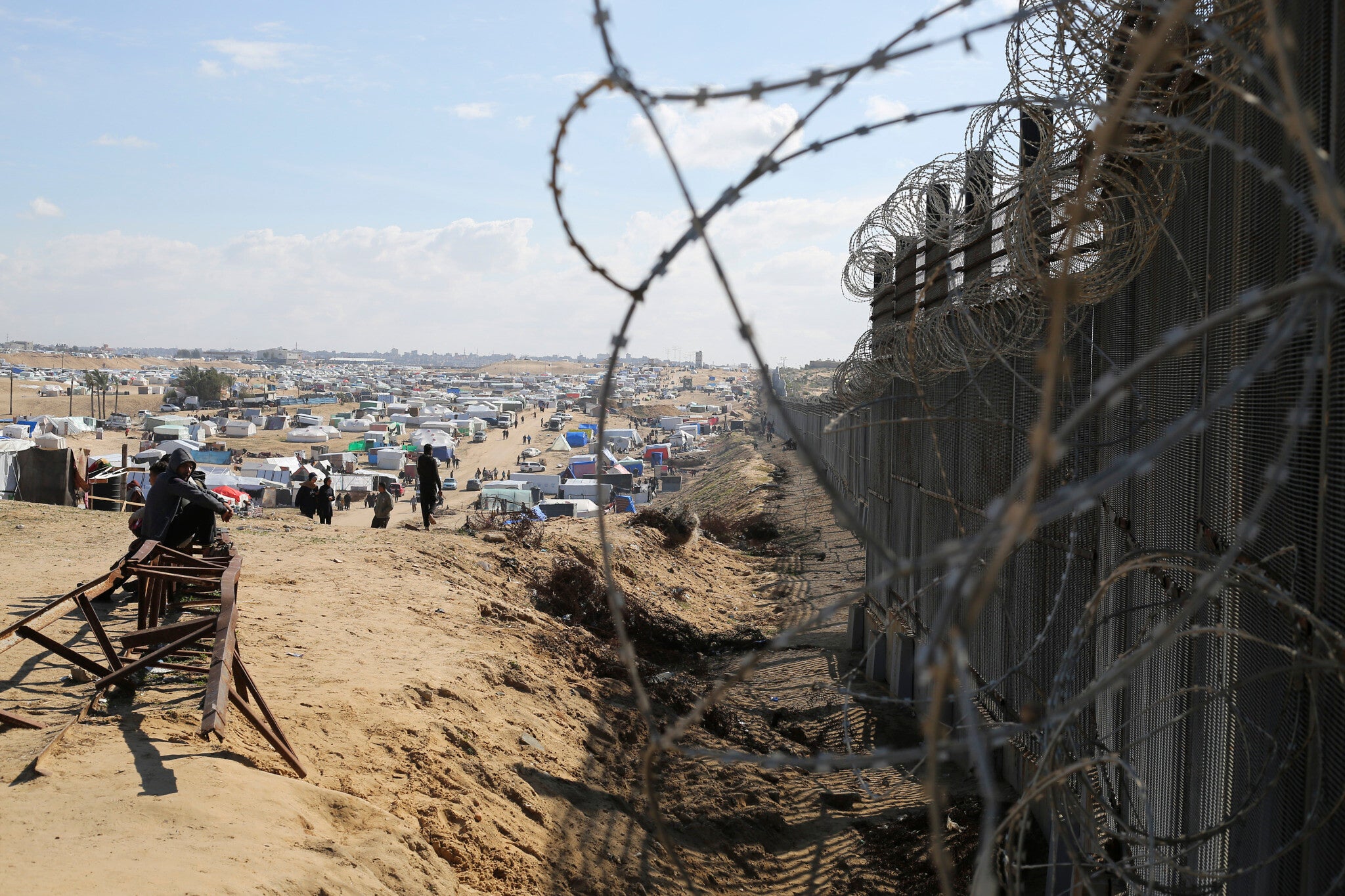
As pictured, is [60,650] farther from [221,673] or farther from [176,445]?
[176,445]

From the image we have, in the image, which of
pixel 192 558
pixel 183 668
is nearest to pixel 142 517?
pixel 192 558

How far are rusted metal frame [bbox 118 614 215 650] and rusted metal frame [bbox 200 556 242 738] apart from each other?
0.41 ft

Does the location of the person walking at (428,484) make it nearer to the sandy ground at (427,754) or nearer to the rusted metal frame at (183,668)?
the sandy ground at (427,754)

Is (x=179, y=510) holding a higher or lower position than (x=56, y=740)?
→ higher

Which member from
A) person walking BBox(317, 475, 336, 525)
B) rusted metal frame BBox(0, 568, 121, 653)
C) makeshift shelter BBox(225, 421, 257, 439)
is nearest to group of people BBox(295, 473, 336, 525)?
person walking BBox(317, 475, 336, 525)

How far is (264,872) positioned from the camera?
3.84 m

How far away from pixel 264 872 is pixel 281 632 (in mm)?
4427

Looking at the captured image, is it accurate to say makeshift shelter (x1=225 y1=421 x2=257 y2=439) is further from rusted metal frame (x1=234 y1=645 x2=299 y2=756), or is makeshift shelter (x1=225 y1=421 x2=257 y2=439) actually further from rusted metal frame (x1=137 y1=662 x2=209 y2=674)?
rusted metal frame (x1=234 y1=645 x2=299 y2=756)

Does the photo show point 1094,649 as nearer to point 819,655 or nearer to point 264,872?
point 264,872

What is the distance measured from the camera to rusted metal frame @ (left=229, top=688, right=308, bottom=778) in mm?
4984

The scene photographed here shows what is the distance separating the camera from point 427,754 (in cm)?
584

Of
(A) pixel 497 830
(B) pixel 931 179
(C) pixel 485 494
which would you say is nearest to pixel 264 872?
(A) pixel 497 830

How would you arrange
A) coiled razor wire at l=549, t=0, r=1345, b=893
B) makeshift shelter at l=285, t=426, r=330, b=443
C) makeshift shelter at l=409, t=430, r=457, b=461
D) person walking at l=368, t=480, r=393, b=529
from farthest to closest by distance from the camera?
makeshift shelter at l=285, t=426, r=330, b=443, makeshift shelter at l=409, t=430, r=457, b=461, person walking at l=368, t=480, r=393, b=529, coiled razor wire at l=549, t=0, r=1345, b=893

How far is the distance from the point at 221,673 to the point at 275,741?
466mm
